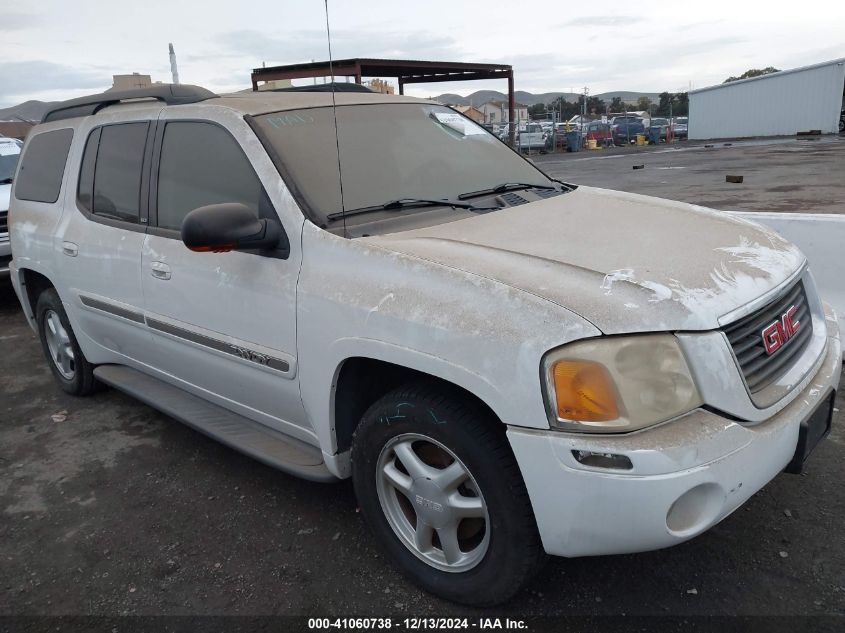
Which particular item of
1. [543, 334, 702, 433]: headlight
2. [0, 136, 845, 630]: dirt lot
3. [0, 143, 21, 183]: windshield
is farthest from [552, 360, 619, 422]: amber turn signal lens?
[0, 143, 21, 183]: windshield

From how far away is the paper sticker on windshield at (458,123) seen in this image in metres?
3.72

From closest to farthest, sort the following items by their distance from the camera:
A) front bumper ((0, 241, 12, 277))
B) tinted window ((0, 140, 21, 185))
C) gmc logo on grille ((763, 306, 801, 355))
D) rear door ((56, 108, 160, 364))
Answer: gmc logo on grille ((763, 306, 801, 355))
rear door ((56, 108, 160, 364))
front bumper ((0, 241, 12, 277))
tinted window ((0, 140, 21, 185))

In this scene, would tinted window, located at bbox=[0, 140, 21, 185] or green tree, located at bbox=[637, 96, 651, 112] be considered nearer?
tinted window, located at bbox=[0, 140, 21, 185]

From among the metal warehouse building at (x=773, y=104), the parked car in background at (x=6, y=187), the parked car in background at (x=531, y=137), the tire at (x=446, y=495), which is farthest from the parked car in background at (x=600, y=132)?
the tire at (x=446, y=495)

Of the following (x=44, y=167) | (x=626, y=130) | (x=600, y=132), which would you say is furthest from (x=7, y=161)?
(x=626, y=130)

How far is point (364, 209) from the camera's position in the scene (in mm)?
2891

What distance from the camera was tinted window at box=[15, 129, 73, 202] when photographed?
439cm

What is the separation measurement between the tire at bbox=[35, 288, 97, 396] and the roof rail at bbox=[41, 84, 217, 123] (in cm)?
115

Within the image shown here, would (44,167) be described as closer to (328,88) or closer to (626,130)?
(328,88)

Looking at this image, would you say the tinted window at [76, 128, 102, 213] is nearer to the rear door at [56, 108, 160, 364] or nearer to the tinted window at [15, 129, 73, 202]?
the rear door at [56, 108, 160, 364]

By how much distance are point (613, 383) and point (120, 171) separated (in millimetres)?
2957

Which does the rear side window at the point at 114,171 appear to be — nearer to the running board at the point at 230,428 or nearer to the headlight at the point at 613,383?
the running board at the point at 230,428

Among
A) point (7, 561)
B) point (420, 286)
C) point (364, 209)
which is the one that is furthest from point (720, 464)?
point (7, 561)

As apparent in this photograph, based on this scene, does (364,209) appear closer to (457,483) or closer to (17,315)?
(457,483)
